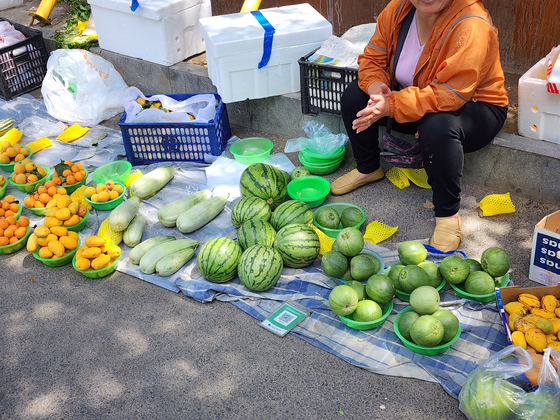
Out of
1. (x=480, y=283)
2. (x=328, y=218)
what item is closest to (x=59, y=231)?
(x=328, y=218)

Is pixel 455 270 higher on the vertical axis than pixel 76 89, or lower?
lower

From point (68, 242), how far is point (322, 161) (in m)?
1.95

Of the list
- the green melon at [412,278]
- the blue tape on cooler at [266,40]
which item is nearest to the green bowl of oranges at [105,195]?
the blue tape on cooler at [266,40]

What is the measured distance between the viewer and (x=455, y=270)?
265 cm

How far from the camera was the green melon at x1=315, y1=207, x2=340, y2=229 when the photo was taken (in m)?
3.24

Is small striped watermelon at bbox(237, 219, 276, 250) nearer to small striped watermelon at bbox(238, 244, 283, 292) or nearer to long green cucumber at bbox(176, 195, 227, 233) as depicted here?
small striped watermelon at bbox(238, 244, 283, 292)

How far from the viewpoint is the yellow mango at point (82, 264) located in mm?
3075

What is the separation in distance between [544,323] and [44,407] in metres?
2.36

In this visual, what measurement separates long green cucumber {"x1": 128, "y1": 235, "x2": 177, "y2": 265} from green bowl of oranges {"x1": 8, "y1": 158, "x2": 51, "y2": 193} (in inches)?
51.9

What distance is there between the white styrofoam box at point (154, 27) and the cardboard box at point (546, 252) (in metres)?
3.73

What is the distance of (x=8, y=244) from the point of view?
11.2ft

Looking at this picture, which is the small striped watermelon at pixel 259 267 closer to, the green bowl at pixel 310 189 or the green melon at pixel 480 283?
the green bowl at pixel 310 189

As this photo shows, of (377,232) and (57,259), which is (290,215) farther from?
(57,259)

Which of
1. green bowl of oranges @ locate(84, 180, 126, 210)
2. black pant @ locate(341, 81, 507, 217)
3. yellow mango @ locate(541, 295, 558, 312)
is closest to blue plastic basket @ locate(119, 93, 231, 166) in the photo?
green bowl of oranges @ locate(84, 180, 126, 210)
